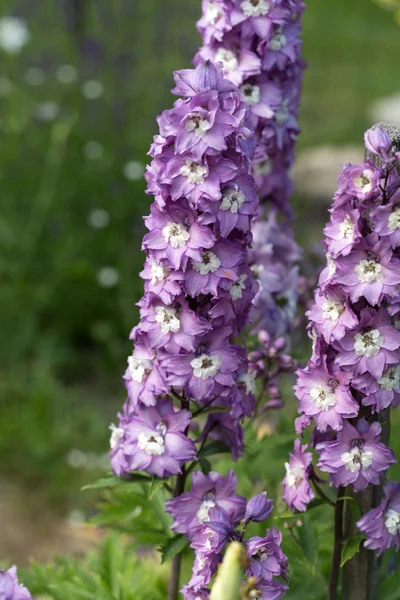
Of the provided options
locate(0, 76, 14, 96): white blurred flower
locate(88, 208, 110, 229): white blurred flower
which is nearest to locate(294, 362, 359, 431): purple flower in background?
locate(88, 208, 110, 229): white blurred flower

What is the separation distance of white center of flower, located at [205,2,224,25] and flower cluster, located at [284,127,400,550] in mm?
773

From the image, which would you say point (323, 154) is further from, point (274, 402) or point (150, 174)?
point (150, 174)

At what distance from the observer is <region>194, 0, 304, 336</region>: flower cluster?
256 cm

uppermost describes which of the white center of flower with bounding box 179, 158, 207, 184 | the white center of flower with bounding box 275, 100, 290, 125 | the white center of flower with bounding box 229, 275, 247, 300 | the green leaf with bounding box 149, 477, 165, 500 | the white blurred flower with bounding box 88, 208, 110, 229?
the white center of flower with bounding box 275, 100, 290, 125

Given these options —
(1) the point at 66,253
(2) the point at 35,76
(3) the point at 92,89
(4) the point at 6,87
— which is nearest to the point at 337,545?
(1) the point at 66,253

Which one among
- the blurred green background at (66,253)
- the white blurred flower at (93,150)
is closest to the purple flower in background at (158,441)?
the blurred green background at (66,253)

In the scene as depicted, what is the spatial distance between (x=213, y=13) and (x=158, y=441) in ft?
3.82

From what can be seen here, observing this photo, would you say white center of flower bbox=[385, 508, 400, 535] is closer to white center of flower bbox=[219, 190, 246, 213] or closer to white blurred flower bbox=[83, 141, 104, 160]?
white center of flower bbox=[219, 190, 246, 213]

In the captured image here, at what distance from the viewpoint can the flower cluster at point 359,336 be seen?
1954 mm

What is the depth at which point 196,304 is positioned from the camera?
2176 mm

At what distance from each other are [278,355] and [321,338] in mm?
868

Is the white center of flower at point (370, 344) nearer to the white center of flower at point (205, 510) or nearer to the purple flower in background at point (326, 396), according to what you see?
the purple flower in background at point (326, 396)

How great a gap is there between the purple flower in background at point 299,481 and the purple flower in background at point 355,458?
0.31ft

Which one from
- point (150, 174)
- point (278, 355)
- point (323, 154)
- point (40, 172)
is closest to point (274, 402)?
point (278, 355)
